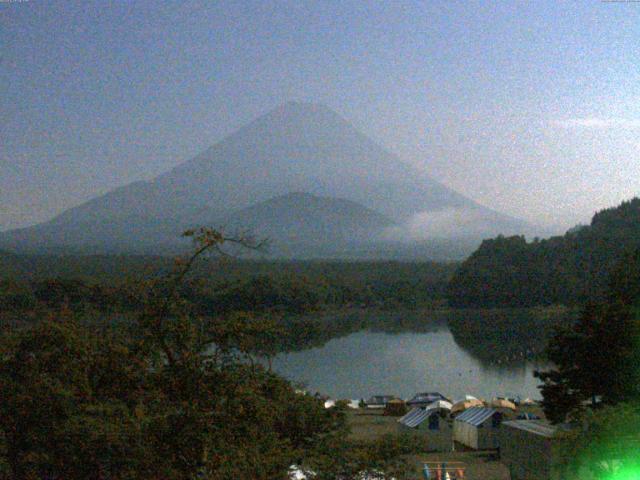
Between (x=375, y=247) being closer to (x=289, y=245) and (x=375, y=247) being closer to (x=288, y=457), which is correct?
A: (x=289, y=245)

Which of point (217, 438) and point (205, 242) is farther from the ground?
point (205, 242)

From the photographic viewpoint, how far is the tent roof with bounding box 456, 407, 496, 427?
380 inches

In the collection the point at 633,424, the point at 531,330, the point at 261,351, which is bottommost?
the point at 531,330

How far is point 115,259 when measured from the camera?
48.2 m

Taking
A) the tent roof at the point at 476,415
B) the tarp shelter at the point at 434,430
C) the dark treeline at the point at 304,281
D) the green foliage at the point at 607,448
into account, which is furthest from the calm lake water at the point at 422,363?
the green foliage at the point at 607,448

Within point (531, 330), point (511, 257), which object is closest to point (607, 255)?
point (511, 257)

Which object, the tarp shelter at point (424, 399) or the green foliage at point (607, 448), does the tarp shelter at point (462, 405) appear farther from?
the green foliage at point (607, 448)

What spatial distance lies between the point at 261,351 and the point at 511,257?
40.1 metres

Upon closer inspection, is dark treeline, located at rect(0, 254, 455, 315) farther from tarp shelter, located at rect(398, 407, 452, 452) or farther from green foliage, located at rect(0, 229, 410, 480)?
green foliage, located at rect(0, 229, 410, 480)

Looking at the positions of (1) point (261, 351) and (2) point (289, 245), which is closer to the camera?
(1) point (261, 351)

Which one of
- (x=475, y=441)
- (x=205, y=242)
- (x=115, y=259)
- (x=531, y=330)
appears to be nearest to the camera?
(x=205, y=242)

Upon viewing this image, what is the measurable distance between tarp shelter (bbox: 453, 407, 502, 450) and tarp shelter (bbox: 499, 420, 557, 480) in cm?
270

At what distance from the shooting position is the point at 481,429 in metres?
9.55

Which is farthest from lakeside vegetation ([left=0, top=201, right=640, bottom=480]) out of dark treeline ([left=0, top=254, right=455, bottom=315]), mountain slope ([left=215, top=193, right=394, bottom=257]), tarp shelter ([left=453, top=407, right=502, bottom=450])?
mountain slope ([left=215, top=193, right=394, bottom=257])
